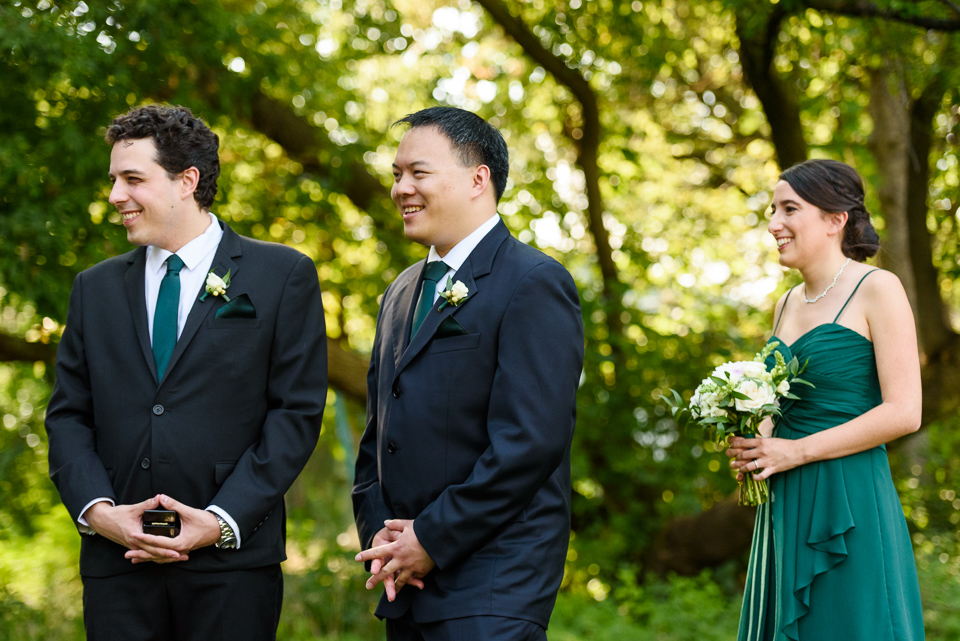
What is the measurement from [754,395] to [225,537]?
1.85 metres

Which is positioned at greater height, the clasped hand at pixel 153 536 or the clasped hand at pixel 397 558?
the clasped hand at pixel 153 536

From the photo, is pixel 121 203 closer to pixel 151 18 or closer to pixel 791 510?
pixel 791 510

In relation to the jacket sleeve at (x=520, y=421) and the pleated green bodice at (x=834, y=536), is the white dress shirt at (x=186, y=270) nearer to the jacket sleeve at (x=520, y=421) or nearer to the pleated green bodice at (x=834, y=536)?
the jacket sleeve at (x=520, y=421)

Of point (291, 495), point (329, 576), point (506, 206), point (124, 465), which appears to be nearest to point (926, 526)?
point (506, 206)

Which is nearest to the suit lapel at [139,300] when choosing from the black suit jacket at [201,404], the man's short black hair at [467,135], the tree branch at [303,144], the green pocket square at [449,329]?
the black suit jacket at [201,404]

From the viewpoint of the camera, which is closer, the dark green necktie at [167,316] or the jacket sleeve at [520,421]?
the jacket sleeve at [520,421]

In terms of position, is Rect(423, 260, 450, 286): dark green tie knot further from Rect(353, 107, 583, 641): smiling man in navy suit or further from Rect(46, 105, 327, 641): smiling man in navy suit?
Rect(46, 105, 327, 641): smiling man in navy suit

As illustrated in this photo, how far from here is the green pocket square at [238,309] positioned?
2736mm

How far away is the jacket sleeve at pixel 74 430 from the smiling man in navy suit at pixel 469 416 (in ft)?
2.79

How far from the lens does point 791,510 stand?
10.1ft

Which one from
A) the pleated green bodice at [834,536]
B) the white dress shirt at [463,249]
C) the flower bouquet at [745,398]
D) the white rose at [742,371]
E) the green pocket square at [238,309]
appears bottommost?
the pleated green bodice at [834,536]

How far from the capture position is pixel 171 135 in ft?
9.21

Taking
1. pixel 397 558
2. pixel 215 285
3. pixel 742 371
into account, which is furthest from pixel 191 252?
pixel 742 371

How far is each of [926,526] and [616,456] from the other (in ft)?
8.54
